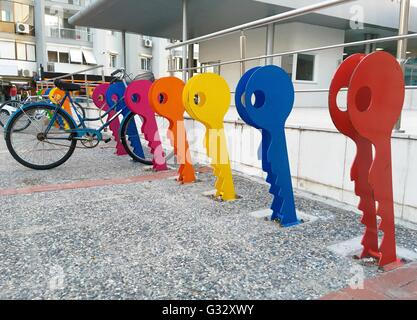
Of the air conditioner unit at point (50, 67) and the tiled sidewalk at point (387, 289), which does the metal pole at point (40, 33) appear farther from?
the tiled sidewalk at point (387, 289)

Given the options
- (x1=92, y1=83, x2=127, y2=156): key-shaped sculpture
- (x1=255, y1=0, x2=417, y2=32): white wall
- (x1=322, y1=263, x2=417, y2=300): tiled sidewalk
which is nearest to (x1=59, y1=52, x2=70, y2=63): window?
(x1=255, y1=0, x2=417, y2=32): white wall

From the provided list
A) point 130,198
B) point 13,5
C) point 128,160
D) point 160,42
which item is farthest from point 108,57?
point 130,198

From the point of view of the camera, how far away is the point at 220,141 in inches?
139

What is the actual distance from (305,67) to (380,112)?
10508mm

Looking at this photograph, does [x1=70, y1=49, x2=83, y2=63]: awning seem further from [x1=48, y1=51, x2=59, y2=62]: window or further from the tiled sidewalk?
the tiled sidewalk

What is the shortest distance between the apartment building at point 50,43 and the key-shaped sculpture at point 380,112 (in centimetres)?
2980

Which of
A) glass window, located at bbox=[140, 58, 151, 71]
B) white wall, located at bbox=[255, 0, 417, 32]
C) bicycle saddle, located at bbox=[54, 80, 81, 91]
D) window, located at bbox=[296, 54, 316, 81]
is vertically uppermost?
glass window, located at bbox=[140, 58, 151, 71]

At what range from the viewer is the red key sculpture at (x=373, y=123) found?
6.57ft

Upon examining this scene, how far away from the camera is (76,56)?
3180cm

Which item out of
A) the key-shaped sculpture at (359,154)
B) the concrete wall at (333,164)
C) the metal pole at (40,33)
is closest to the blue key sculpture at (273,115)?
the key-shaped sculpture at (359,154)

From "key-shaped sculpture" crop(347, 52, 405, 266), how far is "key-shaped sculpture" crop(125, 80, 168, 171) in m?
3.21

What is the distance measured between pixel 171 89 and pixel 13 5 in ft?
108

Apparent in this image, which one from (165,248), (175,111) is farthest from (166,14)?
(165,248)

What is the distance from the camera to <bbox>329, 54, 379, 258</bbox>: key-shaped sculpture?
2145mm
